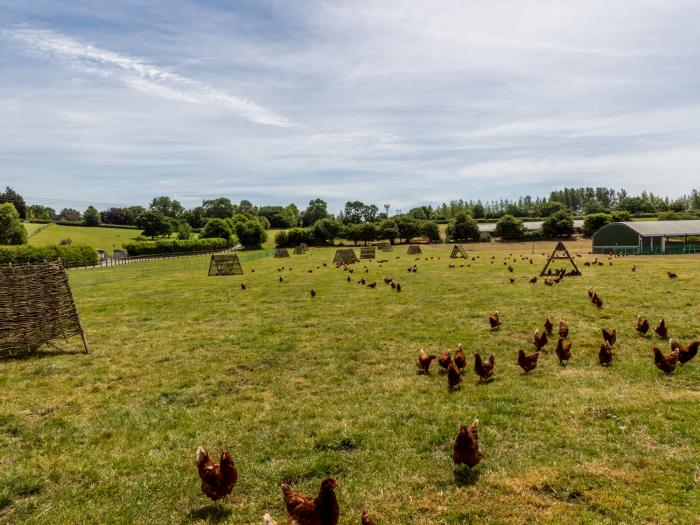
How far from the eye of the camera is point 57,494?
5.96 metres

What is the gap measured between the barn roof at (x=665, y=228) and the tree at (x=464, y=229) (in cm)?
5005

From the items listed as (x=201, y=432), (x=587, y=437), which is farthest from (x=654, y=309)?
(x=201, y=432)

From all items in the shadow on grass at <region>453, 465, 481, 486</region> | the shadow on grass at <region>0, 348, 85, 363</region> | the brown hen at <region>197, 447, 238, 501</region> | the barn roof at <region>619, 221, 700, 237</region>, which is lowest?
the shadow on grass at <region>453, 465, 481, 486</region>

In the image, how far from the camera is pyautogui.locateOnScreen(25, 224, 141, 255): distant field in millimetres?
106600

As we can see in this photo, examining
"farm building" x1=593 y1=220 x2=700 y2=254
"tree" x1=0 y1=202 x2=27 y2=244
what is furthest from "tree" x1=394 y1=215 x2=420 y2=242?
"tree" x1=0 y1=202 x2=27 y2=244

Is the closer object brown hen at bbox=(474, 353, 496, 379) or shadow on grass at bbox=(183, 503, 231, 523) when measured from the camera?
shadow on grass at bbox=(183, 503, 231, 523)

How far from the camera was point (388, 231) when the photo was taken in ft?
375

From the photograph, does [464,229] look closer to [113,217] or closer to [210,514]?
[210,514]

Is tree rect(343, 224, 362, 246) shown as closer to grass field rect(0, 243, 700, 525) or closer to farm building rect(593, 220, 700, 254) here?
farm building rect(593, 220, 700, 254)

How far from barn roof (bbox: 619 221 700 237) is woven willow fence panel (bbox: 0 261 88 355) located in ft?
241

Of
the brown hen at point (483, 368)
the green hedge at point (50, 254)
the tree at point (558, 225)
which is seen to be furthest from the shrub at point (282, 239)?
the brown hen at point (483, 368)

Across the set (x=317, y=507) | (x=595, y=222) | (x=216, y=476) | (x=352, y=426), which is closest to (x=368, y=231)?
(x=595, y=222)

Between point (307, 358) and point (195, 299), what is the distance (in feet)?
46.3

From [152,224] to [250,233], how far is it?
4776 centimetres
